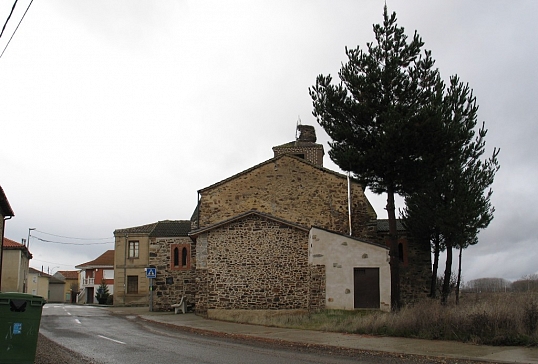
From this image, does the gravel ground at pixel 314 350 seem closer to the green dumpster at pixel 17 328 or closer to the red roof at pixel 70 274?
the green dumpster at pixel 17 328

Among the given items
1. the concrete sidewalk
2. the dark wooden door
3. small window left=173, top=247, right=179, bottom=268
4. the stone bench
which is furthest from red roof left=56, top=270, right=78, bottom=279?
the concrete sidewalk

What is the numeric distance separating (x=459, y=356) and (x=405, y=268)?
19.5 m

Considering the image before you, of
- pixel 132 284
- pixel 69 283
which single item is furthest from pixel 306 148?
pixel 69 283

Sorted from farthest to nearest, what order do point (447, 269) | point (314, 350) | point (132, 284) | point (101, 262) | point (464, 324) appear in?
point (101, 262)
point (132, 284)
point (447, 269)
point (464, 324)
point (314, 350)

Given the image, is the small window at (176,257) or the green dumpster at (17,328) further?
the small window at (176,257)

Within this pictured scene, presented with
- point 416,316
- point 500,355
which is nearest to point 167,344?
point 416,316

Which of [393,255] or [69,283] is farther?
[69,283]

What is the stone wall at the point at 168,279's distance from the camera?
3139 cm

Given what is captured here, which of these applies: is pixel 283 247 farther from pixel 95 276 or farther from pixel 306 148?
pixel 95 276

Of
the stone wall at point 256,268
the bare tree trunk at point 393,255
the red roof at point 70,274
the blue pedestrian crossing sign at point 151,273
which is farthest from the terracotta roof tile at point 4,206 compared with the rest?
Answer: the red roof at point 70,274

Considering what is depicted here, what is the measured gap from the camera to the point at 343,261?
23.5 metres

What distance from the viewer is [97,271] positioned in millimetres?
64312

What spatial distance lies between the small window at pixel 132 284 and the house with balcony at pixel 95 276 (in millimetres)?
12342

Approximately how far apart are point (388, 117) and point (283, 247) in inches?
306
